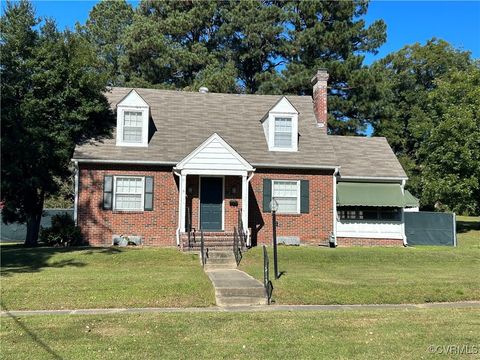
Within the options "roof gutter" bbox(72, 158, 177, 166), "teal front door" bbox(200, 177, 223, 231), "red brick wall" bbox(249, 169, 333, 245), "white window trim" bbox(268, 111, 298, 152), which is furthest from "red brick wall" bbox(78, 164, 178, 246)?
"white window trim" bbox(268, 111, 298, 152)

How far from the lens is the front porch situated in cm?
1803

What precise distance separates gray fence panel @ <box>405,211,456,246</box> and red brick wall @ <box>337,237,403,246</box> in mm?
2635

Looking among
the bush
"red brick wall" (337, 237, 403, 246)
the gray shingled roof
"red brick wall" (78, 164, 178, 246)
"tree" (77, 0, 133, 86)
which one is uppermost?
"tree" (77, 0, 133, 86)

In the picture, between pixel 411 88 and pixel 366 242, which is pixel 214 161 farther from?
pixel 411 88

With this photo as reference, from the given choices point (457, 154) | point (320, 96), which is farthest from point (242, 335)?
Result: point (457, 154)

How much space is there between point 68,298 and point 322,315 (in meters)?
5.07

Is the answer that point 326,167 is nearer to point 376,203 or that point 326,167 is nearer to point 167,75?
point 376,203

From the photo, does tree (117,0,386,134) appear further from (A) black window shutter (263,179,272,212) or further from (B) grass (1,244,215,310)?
(B) grass (1,244,215,310)

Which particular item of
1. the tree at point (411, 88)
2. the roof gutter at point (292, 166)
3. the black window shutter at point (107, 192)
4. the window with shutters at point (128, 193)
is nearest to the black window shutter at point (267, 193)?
the roof gutter at point (292, 166)

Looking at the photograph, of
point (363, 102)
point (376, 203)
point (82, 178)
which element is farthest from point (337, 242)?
point (363, 102)

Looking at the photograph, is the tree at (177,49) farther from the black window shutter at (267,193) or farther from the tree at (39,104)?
the black window shutter at (267,193)

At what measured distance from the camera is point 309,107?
23.5 m

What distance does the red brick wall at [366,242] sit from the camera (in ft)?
67.6

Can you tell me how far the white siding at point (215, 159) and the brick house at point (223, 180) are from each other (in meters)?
0.04
